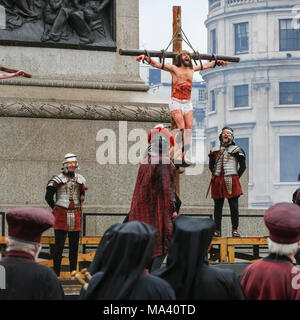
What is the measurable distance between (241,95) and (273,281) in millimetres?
68614

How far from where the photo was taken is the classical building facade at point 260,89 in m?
70.0

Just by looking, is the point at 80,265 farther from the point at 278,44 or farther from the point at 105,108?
the point at 278,44

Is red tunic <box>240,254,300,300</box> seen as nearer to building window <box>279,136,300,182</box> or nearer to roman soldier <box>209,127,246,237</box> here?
roman soldier <box>209,127,246,237</box>

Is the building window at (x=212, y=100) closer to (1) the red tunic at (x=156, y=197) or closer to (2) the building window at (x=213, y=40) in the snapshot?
(2) the building window at (x=213, y=40)

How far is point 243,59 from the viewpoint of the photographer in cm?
7481

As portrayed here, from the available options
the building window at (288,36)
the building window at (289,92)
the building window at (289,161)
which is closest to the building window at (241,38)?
the building window at (288,36)

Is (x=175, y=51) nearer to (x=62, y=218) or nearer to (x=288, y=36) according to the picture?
(x=62, y=218)

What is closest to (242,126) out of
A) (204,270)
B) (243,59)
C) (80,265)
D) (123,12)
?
(243,59)

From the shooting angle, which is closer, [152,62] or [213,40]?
[152,62]

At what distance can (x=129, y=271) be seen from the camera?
6145 mm

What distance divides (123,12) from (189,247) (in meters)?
12.2

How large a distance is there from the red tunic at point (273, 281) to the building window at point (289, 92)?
66.2 meters

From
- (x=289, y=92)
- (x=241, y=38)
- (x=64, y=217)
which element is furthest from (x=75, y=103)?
(x=241, y=38)

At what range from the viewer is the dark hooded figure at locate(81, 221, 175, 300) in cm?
611
